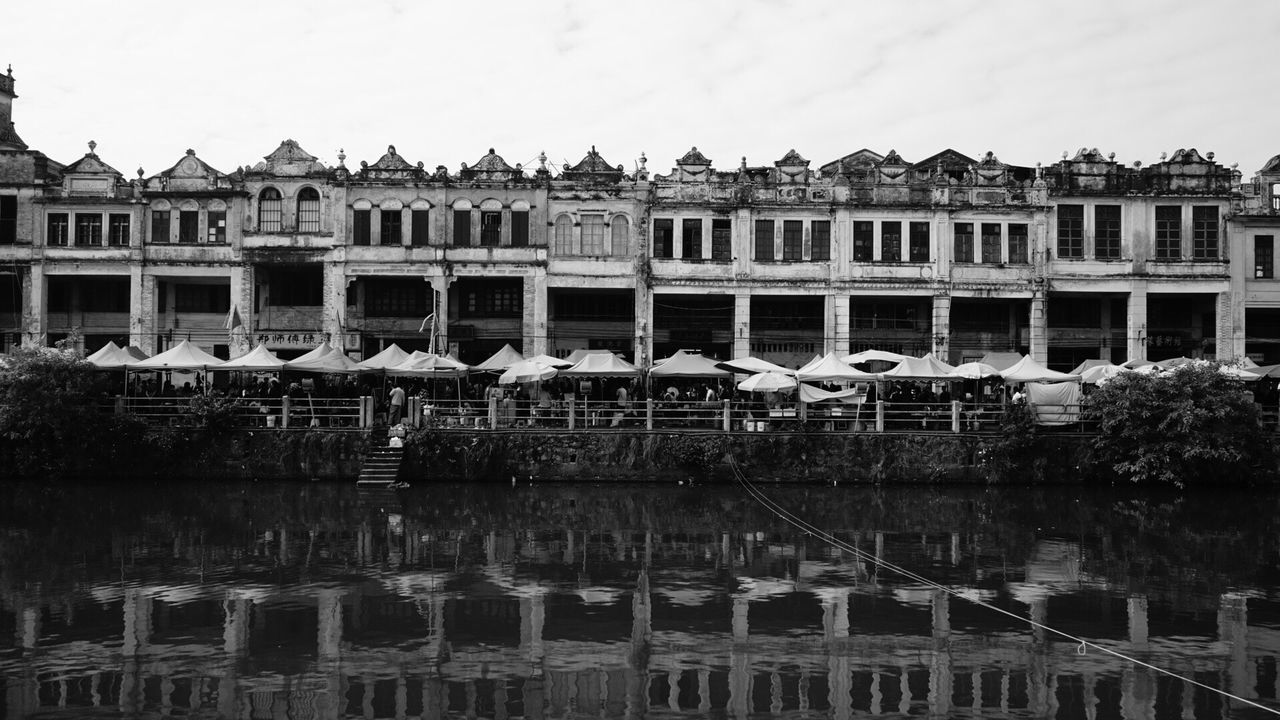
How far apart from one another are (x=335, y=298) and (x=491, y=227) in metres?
7.08

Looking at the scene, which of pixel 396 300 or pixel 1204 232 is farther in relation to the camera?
pixel 396 300

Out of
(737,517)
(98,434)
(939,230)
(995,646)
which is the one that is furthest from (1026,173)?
(98,434)

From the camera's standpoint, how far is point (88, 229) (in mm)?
41750

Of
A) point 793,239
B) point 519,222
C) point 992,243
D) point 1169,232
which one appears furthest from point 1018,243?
point 519,222

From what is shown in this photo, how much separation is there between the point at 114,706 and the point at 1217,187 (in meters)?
43.9

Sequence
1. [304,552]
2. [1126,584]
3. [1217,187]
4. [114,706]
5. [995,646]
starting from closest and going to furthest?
[114,706], [995,646], [1126,584], [304,552], [1217,187]

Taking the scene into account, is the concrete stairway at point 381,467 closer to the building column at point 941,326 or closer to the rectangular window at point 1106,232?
the building column at point 941,326

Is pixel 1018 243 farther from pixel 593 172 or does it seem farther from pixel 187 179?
pixel 187 179

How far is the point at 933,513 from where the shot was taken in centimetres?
2644

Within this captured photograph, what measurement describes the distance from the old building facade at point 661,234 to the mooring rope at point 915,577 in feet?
42.0

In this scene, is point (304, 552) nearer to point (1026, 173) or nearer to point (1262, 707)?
point (1262, 707)

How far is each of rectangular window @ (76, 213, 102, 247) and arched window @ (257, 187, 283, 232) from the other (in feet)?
22.5

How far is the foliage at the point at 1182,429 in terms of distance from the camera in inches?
1186

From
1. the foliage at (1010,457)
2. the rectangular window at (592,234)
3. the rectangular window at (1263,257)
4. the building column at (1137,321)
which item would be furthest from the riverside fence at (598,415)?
the rectangular window at (1263,257)
